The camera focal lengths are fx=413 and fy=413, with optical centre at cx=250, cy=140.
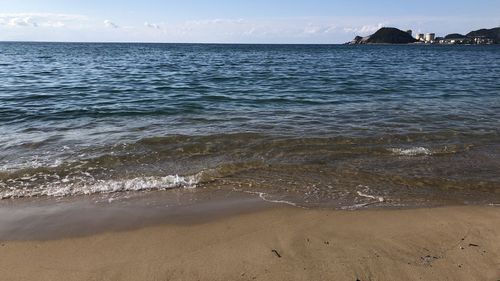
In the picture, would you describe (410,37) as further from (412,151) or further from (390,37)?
(412,151)

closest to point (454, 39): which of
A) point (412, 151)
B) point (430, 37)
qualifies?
point (430, 37)

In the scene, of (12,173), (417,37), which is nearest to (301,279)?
(12,173)

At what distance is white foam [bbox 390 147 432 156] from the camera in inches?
311

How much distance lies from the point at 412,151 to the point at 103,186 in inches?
223

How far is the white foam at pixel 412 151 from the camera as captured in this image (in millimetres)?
7900

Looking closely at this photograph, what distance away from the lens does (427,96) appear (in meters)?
16.1

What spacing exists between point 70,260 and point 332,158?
495 cm

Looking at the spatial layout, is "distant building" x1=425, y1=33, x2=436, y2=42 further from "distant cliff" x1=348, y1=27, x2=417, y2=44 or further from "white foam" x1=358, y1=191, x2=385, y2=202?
"white foam" x1=358, y1=191, x2=385, y2=202

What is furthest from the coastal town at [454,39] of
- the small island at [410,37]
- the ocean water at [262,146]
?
the ocean water at [262,146]

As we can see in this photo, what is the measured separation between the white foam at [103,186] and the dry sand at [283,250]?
1.49 meters

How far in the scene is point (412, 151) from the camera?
26.3 feet

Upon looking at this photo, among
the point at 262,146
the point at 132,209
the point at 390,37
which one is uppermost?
the point at 390,37

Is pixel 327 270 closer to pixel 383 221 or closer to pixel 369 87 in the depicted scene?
pixel 383 221

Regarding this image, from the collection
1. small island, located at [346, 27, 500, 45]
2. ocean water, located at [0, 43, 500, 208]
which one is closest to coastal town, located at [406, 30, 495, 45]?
small island, located at [346, 27, 500, 45]
